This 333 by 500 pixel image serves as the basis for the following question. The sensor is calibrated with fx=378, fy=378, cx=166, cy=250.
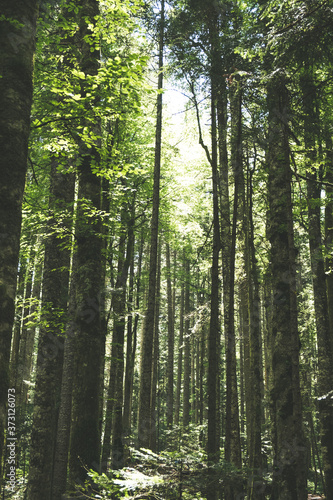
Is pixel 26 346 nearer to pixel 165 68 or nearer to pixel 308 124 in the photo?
pixel 165 68

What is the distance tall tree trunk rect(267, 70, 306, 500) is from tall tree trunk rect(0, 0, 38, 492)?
366 cm

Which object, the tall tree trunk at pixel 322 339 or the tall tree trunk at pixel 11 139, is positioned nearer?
the tall tree trunk at pixel 11 139

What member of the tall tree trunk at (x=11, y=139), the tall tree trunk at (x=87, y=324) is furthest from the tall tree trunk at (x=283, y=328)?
the tall tree trunk at (x=11, y=139)

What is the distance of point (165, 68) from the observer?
1112 centimetres

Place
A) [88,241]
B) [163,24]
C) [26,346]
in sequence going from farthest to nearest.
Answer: [26,346] → [163,24] → [88,241]

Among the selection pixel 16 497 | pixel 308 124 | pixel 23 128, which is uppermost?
pixel 308 124

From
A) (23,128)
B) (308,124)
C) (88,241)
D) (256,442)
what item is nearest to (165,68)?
(308,124)

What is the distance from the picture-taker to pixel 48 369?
764cm

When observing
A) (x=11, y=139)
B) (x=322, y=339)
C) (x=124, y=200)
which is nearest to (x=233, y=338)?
(x=322, y=339)

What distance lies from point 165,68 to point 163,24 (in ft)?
9.07

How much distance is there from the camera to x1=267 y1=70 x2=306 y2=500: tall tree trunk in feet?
16.4

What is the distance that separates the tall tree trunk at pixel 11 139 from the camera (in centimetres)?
238

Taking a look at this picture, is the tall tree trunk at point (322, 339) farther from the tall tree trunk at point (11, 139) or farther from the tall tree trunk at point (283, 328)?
the tall tree trunk at point (11, 139)

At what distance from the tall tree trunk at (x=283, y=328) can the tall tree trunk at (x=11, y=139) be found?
144 inches
